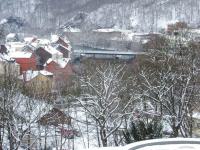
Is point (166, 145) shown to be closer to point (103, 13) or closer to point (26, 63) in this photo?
point (26, 63)

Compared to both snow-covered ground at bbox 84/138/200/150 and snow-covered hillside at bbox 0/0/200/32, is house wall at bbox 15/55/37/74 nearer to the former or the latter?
snow-covered ground at bbox 84/138/200/150

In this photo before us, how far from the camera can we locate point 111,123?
10484 millimetres

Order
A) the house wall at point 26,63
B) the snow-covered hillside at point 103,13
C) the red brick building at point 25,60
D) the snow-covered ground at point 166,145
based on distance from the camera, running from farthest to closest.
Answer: the snow-covered hillside at point 103,13
the red brick building at point 25,60
the house wall at point 26,63
the snow-covered ground at point 166,145

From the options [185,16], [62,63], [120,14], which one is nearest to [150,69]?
[62,63]

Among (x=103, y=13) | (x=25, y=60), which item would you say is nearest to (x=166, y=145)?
(x=25, y=60)

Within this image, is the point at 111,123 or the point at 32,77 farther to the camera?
the point at 32,77

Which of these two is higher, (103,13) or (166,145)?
(103,13)

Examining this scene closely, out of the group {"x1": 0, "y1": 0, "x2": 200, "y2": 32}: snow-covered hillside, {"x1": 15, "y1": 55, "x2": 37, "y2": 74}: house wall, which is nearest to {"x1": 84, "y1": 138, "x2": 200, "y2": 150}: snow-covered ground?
{"x1": 15, "y1": 55, "x2": 37, "y2": 74}: house wall

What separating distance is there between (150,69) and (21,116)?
3.61 meters

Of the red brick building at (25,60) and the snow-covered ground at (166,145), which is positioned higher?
the snow-covered ground at (166,145)

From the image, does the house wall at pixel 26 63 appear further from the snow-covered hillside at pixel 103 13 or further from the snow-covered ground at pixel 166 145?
the snow-covered hillside at pixel 103 13

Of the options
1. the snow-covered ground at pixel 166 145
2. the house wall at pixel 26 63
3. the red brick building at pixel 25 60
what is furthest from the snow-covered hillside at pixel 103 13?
the snow-covered ground at pixel 166 145

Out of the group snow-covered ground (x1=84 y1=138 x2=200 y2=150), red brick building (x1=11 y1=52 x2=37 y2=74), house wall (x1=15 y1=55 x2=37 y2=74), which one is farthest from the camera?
red brick building (x1=11 y1=52 x2=37 y2=74)

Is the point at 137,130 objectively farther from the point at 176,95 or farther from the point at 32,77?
the point at 32,77
